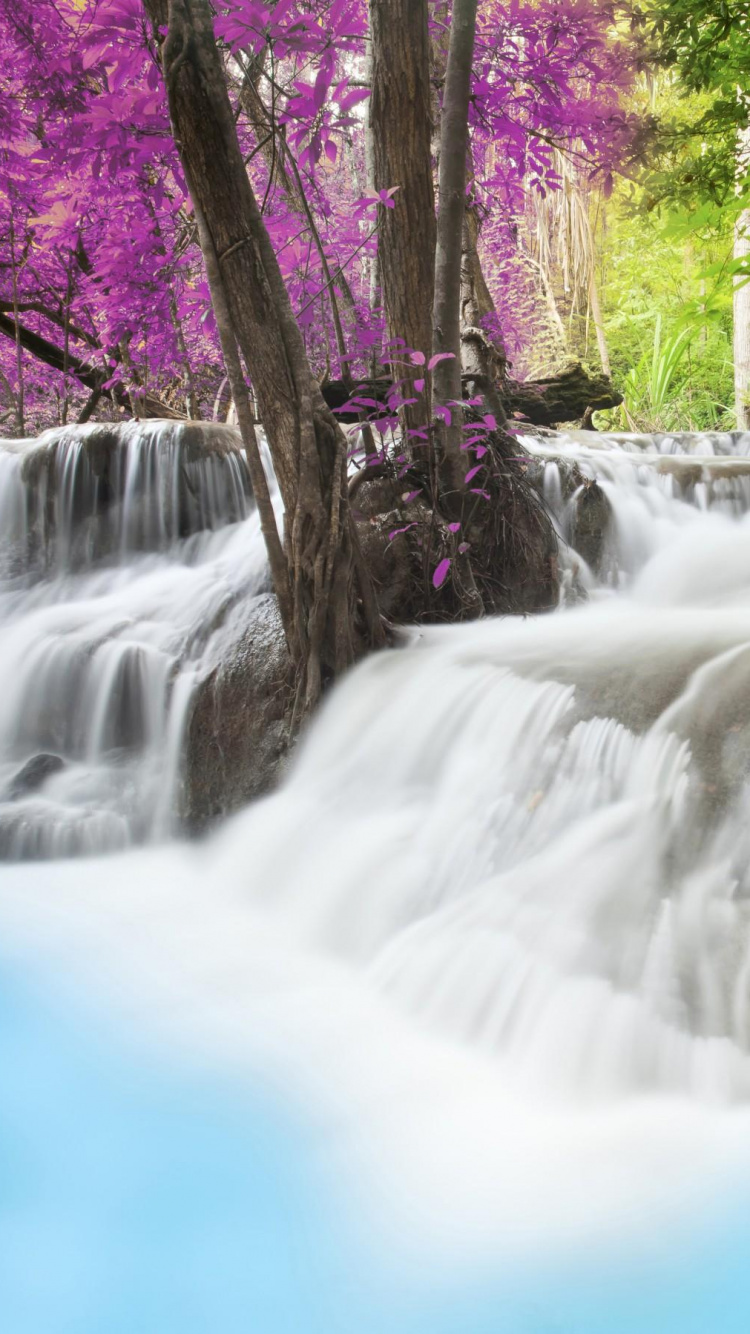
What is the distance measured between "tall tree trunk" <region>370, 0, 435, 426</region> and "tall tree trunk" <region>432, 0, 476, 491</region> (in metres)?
0.23

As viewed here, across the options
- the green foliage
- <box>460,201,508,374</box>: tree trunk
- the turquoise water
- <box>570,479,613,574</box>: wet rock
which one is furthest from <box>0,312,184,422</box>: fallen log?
the turquoise water

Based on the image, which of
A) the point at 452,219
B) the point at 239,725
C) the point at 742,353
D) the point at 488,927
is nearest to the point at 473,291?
the point at 452,219

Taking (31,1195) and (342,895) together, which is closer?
(31,1195)

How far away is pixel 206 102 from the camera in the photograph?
3045mm

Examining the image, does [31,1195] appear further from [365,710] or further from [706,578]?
[706,578]

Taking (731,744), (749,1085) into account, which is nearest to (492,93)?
(731,744)

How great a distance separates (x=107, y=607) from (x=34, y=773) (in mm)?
1153

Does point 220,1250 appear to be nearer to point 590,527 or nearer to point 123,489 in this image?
point 590,527

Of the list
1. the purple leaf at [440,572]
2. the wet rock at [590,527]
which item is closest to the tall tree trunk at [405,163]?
the purple leaf at [440,572]

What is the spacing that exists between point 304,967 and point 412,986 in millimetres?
402

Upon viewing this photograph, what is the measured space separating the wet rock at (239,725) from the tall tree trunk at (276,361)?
7.0 inches

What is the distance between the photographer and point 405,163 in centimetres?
404

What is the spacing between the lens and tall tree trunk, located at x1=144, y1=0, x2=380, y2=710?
3023 mm

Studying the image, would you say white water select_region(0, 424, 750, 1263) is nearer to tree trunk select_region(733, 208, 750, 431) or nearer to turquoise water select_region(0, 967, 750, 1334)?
turquoise water select_region(0, 967, 750, 1334)
